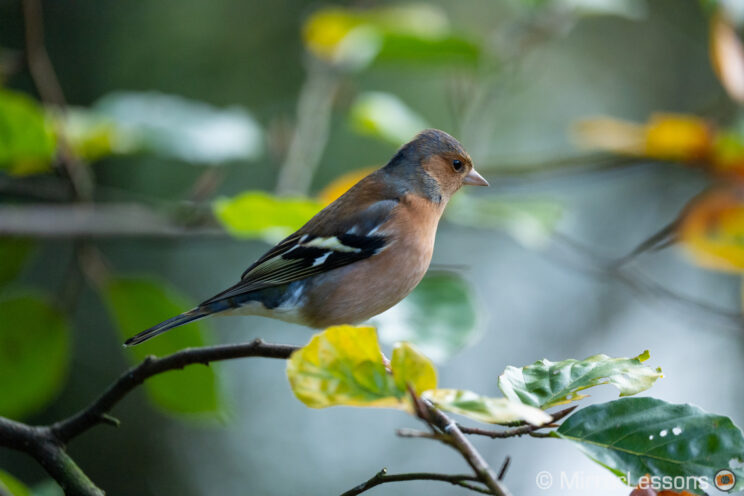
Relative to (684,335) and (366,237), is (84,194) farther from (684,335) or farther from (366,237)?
(684,335)

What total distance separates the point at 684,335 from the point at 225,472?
3.95 metres

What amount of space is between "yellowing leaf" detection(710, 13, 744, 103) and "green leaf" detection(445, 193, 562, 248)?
0.70 m

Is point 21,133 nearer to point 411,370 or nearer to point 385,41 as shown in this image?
point 385,41

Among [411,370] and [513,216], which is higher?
[513,216]

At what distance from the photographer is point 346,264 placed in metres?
2.45

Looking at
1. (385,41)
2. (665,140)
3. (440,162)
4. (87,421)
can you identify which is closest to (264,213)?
(87,421)

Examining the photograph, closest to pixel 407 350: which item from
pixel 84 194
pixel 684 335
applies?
pixel 84 194

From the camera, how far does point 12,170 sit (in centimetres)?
272

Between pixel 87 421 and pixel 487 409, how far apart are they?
0.97m

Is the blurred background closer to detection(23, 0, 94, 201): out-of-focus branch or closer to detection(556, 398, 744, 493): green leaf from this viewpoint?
detection(23, 0, 94, 201): out-of-focus branch

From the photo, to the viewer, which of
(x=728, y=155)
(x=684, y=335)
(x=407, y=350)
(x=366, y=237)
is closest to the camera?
(x=407, y=350)


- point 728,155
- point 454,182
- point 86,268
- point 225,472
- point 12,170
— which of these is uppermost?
point 728,155

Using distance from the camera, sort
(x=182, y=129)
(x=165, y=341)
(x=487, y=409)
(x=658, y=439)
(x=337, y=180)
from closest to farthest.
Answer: (x=487, y=409) → (x=658, y=439) → (x=165, y=341) → (x=182, y=129) → (x=337, y=180)

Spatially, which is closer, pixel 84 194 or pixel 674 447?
pixel 674 447
